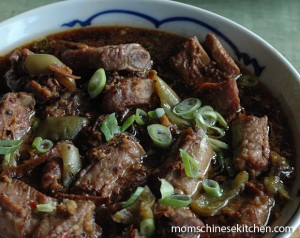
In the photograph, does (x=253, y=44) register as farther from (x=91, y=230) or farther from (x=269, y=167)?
(x=91, y=230)

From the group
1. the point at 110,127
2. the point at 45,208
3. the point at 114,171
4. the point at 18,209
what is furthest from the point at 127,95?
the point at 18,209

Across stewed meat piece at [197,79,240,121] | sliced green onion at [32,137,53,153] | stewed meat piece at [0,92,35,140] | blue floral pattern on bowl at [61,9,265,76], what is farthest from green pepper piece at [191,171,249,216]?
stewed meat piece at [0,92,35,140]

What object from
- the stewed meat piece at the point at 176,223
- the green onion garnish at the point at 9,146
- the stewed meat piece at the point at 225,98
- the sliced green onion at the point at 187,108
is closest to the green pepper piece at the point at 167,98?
the sliced green onion at the point at 187,108

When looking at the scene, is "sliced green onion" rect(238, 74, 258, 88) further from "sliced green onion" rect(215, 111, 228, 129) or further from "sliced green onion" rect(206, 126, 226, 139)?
"sliced green onion" rect(206, 126, 226, 139)

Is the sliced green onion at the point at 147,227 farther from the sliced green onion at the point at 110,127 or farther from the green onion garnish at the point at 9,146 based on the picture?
the green onion garnish at the point at 9,146

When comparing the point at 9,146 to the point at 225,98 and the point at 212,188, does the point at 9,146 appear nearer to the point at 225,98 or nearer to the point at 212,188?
the point at 212,188

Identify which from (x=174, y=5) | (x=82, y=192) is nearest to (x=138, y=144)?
(x=82, y=192)
